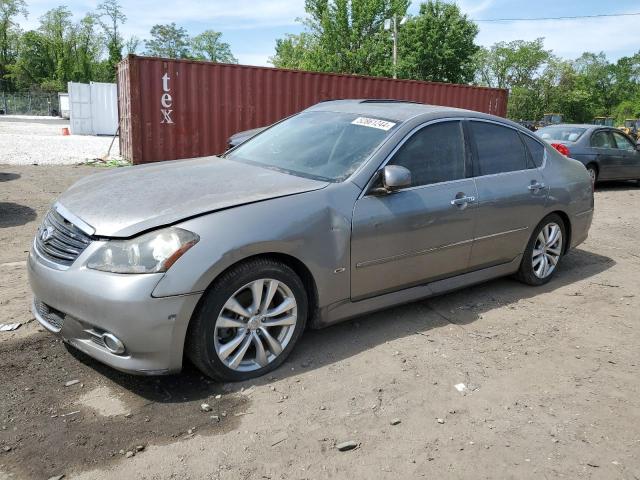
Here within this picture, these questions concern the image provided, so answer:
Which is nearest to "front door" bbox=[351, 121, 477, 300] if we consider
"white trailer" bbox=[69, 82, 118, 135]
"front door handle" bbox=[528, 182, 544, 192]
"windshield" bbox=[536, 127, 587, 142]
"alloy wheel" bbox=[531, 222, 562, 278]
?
"front door handle" bbox=[528, 182, 544, 192]

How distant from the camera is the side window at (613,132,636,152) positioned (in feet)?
42.2

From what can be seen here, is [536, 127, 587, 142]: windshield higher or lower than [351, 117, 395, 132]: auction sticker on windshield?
lower

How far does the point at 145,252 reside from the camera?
2.78 m

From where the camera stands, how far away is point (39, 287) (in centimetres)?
307

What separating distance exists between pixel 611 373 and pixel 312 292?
2017mm

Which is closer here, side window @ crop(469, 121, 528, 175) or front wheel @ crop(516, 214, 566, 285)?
side window @ crop(469, 121, 528, 175)

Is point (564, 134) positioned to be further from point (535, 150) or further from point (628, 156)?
Result: point (535, 150)

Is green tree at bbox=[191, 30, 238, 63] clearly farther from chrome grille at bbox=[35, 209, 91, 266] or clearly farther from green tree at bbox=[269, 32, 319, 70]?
chrome grille at bbox=[35, 209, 91, 266]

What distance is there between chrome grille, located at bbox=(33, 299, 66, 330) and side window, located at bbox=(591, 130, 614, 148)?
39.8 ft

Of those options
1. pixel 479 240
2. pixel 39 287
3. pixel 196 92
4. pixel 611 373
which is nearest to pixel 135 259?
pixel 39 287

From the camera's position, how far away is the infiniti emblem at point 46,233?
10.3 feet

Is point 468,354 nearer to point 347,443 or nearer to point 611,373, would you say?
point 611,373

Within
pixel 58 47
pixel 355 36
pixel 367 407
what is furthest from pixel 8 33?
pixel 367 407

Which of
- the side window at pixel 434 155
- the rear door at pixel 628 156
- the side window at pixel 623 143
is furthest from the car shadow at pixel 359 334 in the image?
the side window at pixel 623 143
